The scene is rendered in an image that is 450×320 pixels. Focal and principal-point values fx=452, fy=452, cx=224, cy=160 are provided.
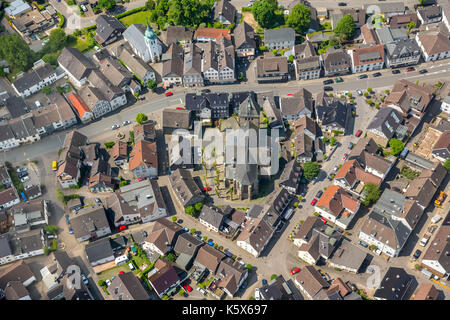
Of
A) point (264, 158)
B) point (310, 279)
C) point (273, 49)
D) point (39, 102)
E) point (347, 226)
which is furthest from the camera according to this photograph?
point (273, 49)

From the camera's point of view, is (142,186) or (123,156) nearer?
(142,186)

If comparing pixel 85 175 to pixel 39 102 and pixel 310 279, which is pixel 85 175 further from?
pixel 310 279

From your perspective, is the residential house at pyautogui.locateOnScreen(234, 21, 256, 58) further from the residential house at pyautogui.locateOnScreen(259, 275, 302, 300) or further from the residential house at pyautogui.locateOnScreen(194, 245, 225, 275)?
the residential house at pyautogui.locateOnScreen(259, 275, 302, 300)

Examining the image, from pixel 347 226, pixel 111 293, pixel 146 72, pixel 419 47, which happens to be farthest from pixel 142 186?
pixel 419 47

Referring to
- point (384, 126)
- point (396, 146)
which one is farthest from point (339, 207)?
point (384, 126)

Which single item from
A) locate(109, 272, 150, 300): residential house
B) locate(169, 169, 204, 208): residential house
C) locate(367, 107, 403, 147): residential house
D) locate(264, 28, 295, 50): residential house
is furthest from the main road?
locate(109, 272, 150, 300): residential house

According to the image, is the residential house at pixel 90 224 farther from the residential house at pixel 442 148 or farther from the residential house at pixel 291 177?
the residential house at pixel 442 148
